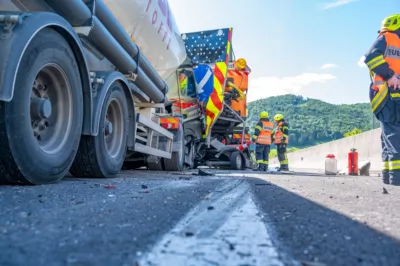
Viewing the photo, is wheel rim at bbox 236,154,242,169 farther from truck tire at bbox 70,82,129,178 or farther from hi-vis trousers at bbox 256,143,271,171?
truck tire at bbox 70,82,129,178

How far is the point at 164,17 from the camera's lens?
461 cm

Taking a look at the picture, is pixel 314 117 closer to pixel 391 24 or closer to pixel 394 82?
pixel 391 24

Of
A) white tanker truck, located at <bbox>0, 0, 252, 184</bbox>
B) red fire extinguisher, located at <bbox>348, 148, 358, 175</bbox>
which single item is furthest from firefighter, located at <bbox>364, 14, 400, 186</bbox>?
red fire extinguisher, located at <bbox>348, 148, 358, 175</bbox>

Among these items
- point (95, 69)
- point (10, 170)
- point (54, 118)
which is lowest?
point (10, 170)

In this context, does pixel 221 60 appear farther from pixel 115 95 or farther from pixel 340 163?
pixel 340 163

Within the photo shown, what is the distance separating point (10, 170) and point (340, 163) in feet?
46.2

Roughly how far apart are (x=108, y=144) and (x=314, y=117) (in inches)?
2908

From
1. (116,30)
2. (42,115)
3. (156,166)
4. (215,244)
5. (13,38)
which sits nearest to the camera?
(215,244)

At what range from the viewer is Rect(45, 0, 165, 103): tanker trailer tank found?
2.68 metres

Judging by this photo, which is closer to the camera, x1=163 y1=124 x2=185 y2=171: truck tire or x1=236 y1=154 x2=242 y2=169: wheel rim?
x1=163 y1=124 x2=185 y2=171: truck tire

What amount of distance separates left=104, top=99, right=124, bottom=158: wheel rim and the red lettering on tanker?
1219 mm

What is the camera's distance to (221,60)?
9.14m

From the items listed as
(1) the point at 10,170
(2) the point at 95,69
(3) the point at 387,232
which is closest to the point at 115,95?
(2) the point at 95,69

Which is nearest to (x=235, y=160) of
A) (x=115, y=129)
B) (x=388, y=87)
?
(x=388, y=87)
